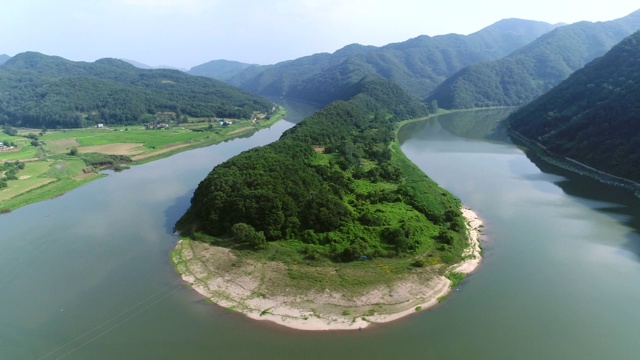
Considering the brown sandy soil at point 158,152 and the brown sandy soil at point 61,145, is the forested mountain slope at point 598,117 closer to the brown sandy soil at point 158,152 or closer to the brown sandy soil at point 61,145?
the brown sandy soil at point 158,152

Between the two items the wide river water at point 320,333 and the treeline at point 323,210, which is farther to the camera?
the treeline at point 323,210

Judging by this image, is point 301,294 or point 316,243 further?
point 316,243

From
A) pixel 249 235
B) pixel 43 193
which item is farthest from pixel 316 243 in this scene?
pixel 43 193

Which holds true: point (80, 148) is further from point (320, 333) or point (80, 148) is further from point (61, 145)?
point (320, 333)

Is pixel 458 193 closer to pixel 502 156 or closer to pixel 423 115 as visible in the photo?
pixel 502 156

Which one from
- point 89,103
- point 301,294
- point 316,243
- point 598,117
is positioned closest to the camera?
point 301,294

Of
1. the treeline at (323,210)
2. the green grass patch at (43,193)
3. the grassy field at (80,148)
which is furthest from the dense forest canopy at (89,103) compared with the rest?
the treeline at (323,210)

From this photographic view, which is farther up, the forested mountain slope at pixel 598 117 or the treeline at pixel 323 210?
the forested mountain slope at pixel 598 117
